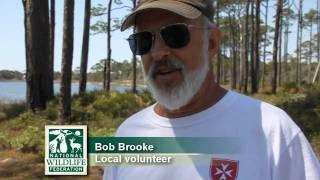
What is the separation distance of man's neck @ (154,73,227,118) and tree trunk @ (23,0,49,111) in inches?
469

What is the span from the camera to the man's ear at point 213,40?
2265mm

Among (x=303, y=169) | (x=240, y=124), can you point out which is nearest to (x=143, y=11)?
(x=240, y=124)

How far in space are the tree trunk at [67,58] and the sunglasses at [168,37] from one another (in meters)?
9.80

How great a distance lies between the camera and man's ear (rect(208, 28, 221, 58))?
2.27 meters

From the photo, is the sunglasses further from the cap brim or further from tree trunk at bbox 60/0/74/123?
tree trunk at bbox 60/0/74/123

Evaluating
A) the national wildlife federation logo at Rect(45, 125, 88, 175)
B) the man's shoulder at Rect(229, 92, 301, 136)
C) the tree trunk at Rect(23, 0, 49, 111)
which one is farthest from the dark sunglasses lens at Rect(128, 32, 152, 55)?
the tree trunk at Rect(23, 0, 49, 111)

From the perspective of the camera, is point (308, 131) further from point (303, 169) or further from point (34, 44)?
point (303, 169)

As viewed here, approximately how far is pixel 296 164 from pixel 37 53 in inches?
505

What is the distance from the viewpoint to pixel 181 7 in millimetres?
2070

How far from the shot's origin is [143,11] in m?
2.15

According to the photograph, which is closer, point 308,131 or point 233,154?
point 233,154

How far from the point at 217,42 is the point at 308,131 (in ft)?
29.7

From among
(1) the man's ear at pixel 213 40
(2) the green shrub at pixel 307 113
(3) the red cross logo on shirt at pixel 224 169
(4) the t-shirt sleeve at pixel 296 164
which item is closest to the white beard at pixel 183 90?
(1) the man's ear at pixel 213 40

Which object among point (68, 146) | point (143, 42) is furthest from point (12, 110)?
point (143, 42)
